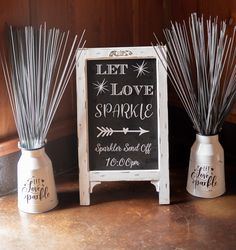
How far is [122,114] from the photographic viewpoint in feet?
4.96

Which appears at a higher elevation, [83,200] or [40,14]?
[40,14]

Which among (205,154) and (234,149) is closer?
(205,154)

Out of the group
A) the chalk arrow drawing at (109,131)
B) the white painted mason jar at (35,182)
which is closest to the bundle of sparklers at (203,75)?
the chalk arrow drawing at (109,131)

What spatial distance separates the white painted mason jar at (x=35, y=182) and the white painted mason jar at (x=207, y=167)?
43 cm

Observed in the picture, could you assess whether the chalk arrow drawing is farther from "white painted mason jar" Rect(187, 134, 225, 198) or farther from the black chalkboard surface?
"white painted mason jar" Rect(187, 134, 225, 198)

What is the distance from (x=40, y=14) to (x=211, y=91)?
576 mm

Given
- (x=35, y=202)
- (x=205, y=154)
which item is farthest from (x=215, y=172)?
(x=35, y=202)

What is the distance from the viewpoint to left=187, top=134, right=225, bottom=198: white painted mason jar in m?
1.53

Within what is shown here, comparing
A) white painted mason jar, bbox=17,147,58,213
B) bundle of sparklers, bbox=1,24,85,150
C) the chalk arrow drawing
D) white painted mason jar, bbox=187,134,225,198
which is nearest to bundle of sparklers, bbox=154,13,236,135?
white painted mason jar, bbox=187,134,225,198

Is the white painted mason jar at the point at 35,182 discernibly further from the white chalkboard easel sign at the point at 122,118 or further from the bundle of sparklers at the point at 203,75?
the bundle of sparklers at the point at 203,75

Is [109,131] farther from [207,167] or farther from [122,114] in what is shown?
[207,167]

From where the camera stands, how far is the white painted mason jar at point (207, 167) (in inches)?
60.1

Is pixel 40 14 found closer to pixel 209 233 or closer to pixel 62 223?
pixel 62 223

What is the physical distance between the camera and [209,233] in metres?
1.37
